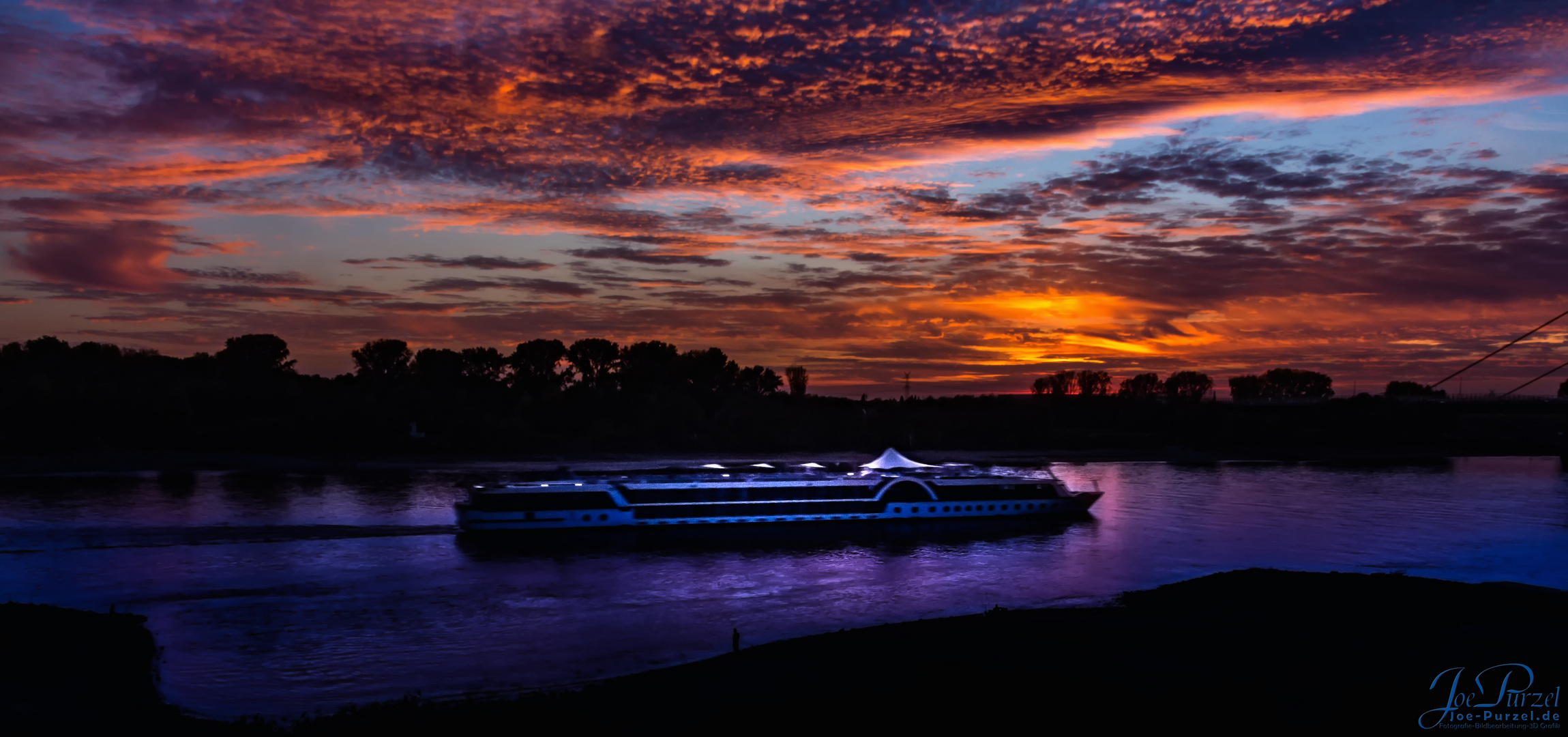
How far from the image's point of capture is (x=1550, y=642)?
69.9ft

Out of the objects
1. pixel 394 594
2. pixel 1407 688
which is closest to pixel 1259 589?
pixel 1407 688

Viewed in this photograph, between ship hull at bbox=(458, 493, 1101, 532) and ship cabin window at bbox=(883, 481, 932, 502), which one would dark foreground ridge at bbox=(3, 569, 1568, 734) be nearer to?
ship hull at bbox=(458, 493, 1101, 532)

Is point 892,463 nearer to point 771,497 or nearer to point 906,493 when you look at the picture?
point 906,493

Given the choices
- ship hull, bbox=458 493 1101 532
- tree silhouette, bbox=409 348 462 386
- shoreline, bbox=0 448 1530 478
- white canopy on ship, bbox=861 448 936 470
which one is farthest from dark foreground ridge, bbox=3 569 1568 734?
tree silhouette, bbox=409 348 462 386

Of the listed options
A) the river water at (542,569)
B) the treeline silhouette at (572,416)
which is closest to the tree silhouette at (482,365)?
the treeline silhouette at (572,416)

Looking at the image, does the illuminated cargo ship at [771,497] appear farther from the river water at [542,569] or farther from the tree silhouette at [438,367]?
the tree silhouette at [438,367]

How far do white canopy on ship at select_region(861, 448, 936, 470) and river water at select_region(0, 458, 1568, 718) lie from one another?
5.38 meters

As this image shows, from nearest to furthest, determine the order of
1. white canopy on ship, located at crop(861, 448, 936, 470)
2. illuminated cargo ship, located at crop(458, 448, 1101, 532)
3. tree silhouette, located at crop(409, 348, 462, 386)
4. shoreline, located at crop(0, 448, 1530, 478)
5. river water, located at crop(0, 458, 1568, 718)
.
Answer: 1. river water, located at crop(0, 458, 1568, 718)
2. illuminated cargo ship, located at crop(458, 448, 1101, 532)
3. white canopy on ship, located at crop(861, 448, 936, 470)
4. shoreline, located at crop(0, 448, 1530, 478)
5. tree silhouette, located at crop(409, 348, 462, 386)

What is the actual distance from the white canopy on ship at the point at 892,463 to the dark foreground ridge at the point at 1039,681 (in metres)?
32.6

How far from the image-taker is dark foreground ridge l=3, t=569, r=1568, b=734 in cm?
1560

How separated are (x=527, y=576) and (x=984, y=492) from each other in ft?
93.9

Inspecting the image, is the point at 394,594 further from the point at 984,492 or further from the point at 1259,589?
the point at 984,492

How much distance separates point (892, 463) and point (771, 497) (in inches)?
398

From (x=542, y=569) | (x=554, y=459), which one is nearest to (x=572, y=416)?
(x=554, y=459)
